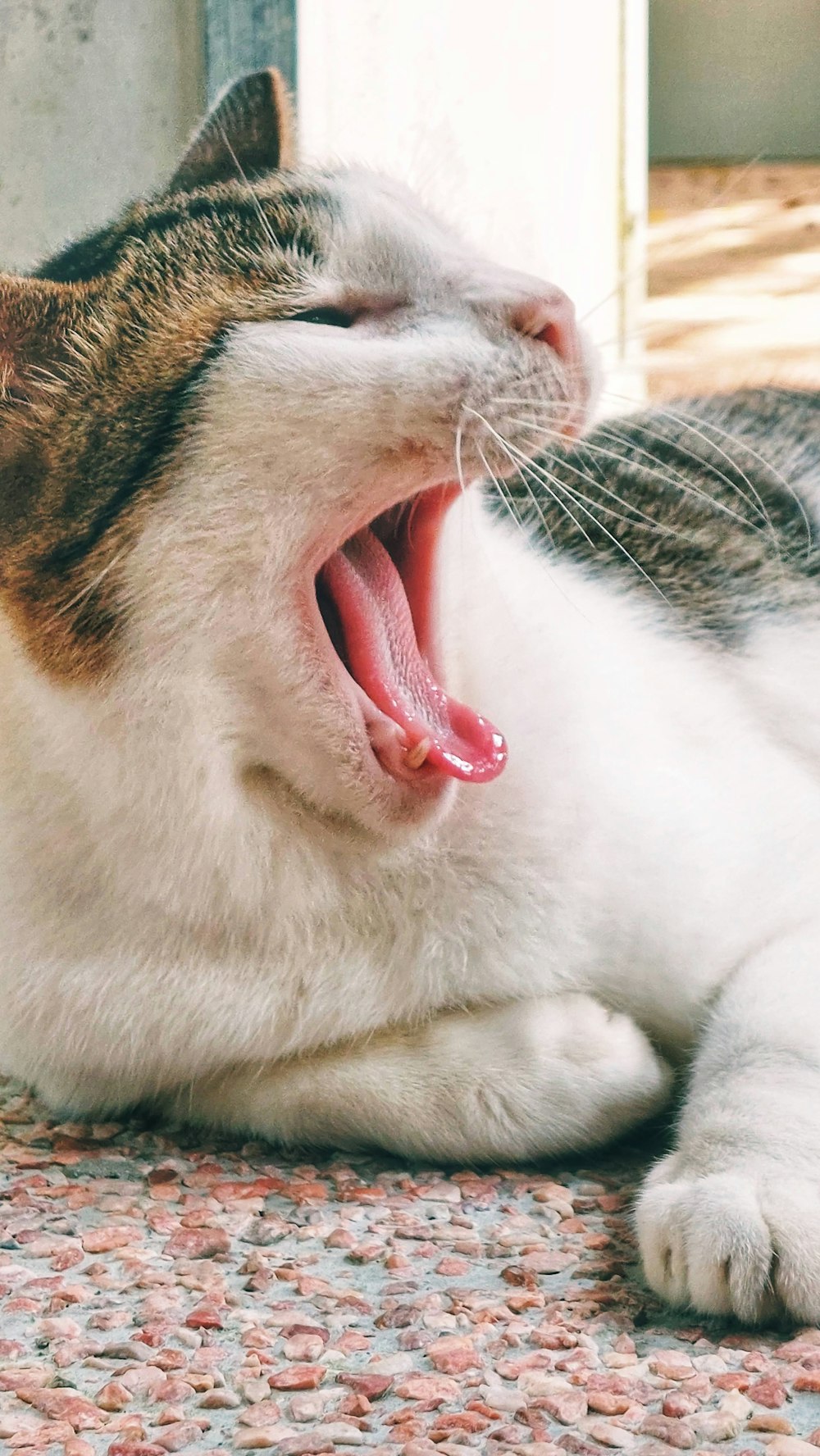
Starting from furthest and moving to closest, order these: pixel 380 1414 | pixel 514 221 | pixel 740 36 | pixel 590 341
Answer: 1. pixel 740 36
2. pixel 514 221
3. pixel 590 341
4. pixel 380 1414

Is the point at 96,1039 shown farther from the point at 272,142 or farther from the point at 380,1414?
the point at 272,142

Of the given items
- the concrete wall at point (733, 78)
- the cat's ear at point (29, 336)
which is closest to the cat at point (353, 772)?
the cat's ear at point (29, 336)

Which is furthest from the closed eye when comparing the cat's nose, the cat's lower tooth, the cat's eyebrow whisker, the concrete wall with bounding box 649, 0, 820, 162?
the concrete wall with bounding box 649, 0, 820, 162

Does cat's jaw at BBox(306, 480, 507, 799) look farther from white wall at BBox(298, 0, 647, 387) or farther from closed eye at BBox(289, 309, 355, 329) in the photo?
white wall at BBox(298, 0, 647, 387)

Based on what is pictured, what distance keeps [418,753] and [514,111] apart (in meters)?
2.83

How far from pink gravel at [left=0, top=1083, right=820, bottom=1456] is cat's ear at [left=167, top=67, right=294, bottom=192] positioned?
1.20m

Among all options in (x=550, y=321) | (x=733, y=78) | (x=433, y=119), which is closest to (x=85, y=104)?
(x=433, y=119)

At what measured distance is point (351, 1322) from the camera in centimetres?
138

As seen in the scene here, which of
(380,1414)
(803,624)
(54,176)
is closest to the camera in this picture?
(380,1414)

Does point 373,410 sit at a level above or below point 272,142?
below

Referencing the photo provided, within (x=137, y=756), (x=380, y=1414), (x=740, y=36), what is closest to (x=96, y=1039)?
(x=137, y=756)

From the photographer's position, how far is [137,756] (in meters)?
1.58

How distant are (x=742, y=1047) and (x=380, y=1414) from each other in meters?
0.56

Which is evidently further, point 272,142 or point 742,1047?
point 272,142
